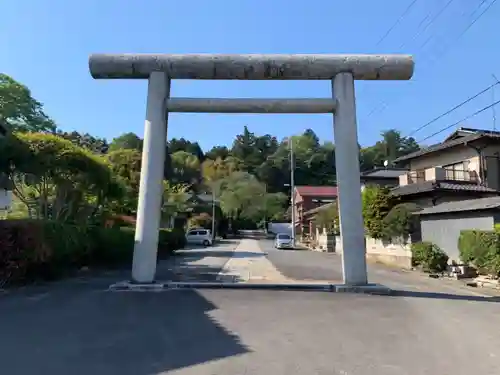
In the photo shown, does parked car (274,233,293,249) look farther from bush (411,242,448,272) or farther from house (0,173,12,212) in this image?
house (0,173,12,212)

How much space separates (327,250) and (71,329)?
119 feet

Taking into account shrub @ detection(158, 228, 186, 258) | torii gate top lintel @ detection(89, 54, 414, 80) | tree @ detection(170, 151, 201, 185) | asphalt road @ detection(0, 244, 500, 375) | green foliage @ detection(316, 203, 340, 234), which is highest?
tree @ detection(170, 151, 201, 185)

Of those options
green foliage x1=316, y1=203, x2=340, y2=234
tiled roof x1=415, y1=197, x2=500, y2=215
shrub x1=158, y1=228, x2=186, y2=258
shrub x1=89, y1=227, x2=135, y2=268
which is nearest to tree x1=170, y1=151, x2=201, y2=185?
green foliage x1=316, y1=203, x2=340, y2=234

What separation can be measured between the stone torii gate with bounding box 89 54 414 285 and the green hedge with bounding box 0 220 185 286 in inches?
103

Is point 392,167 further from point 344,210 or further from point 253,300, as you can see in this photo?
point 253,300

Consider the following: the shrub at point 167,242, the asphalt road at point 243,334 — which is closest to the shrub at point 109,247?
the shrub at point 167,242

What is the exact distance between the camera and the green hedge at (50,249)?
11.7 m

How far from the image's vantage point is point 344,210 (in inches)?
496

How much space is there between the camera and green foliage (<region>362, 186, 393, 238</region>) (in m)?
27.4

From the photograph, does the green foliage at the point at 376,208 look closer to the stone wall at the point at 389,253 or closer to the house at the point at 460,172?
the stone wall at the point at 389,253

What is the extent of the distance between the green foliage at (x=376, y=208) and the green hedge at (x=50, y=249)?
14496 millimetres

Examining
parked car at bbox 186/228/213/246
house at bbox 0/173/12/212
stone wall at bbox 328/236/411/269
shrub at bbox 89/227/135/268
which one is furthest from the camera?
parked car at bbox 186/228/213/246

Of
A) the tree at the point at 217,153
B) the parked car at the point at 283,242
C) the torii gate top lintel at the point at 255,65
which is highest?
the tree at the point at 217,153

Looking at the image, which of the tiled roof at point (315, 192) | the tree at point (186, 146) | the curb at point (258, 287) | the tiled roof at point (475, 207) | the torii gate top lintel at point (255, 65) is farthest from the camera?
the tree at point (186, 146)
